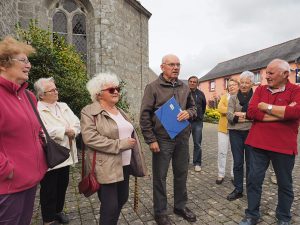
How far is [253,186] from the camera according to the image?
3557 millimetres

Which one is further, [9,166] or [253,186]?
[253,186]

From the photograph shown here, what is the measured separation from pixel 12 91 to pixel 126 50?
437 inches

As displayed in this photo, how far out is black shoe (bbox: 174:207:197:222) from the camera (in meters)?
3.73

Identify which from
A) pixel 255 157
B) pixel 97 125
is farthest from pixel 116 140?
pixel 255 157

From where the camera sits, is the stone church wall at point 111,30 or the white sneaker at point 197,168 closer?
the white sneaker at point 197,168

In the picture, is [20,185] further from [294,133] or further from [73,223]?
[294,133]

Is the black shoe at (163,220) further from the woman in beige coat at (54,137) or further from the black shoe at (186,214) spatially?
the woman in beige coat at (54,137)

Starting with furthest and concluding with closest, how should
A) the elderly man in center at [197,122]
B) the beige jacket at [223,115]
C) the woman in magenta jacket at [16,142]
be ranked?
1. the elderly man in center at [197,122]
2. the beige jacket at [223,115]
3. the woman in magenta jacket at [16,142]

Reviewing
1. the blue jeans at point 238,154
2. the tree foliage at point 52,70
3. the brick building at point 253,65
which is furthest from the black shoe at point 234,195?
the brick building at point 253,65

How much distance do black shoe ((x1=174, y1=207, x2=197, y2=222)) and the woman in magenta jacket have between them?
228 cm

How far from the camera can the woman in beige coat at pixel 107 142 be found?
2.73 metres

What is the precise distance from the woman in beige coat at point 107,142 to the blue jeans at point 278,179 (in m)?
1.73

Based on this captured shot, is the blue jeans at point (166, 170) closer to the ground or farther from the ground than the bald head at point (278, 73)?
closer to the ground

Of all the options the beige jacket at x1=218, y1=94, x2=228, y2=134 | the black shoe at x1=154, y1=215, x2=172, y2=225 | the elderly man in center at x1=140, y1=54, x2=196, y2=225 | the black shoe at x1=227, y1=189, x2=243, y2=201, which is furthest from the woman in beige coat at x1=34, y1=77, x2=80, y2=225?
the beige jacket at x1=218, y1=94, x2=228, y2=134
